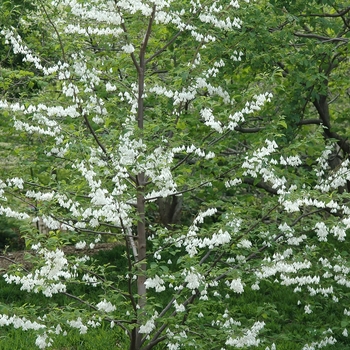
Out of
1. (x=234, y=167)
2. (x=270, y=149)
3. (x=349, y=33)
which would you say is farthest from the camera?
(x=349, y=33)

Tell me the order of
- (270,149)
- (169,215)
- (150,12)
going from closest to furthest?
(150,12)
(270,149)
(169,215)

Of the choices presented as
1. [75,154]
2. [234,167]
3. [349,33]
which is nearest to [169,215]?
[349,33]

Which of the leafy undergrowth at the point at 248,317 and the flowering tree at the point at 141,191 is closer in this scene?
the flowering tree at the point at 141,191

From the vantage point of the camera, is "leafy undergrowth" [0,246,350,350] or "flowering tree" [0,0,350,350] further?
"leafy undergrowth" [0,246,350,350]

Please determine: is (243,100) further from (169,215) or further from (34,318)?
(169,215)

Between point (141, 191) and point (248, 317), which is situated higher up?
point (248, 317)

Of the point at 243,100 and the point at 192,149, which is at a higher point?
the point at 243,100

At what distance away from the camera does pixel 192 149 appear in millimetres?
6328

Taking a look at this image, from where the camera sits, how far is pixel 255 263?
6.54 metres

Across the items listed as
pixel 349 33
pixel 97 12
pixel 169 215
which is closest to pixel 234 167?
pixel 97 12

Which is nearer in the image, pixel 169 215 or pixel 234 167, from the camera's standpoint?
pixel 234 167

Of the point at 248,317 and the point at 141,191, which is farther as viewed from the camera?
the point at 248,317

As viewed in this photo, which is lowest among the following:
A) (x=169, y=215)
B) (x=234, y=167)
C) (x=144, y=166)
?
(x=144, y=166)

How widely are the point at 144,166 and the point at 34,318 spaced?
5.71 ft
